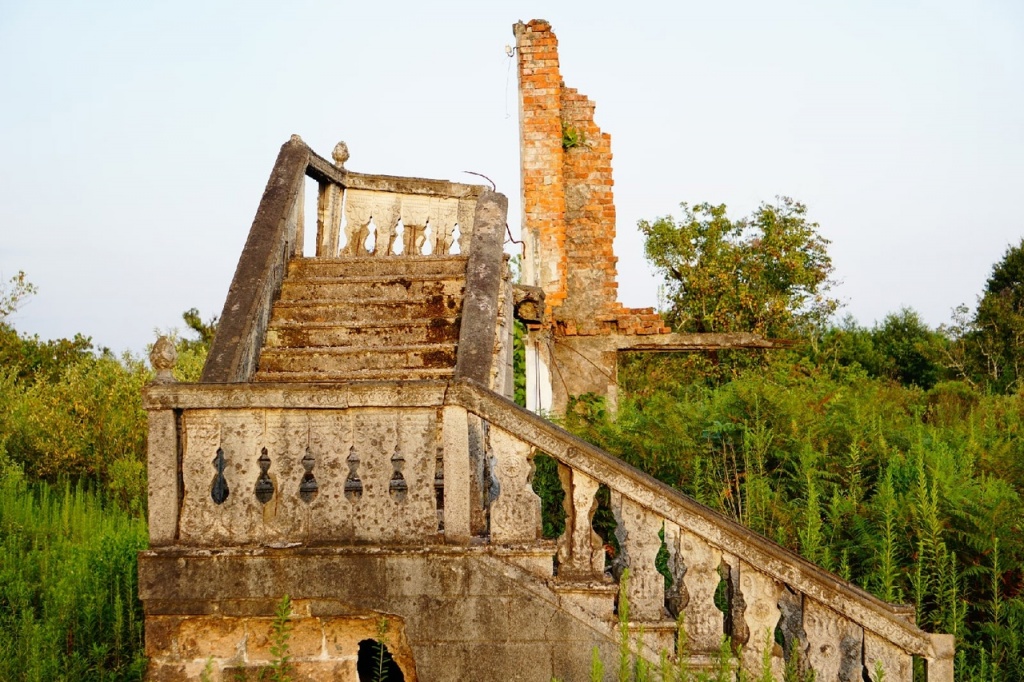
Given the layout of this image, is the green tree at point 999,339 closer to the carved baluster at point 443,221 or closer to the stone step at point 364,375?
the carved baluster at point 443,221

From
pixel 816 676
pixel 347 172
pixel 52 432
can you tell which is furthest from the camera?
pixel 52 432

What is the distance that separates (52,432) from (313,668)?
30.4ft

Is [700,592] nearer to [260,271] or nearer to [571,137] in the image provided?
[260,271]

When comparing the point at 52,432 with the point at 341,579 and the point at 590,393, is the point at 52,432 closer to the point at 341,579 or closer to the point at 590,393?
the point at 590,393

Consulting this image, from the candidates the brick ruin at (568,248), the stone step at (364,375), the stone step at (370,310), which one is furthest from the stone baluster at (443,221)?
the brick ruin at (568,248)

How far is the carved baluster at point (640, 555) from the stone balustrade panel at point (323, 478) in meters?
0.97

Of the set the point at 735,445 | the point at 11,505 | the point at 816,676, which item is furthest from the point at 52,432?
the point at 816,676

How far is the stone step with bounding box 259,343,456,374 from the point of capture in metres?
7.45

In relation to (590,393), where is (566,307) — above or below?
above

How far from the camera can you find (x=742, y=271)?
2764 centimetres

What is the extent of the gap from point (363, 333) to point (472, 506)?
107 inches

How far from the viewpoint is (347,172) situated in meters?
9.89

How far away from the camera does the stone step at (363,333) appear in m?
7.75

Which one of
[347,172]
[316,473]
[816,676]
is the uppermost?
[347,172]
